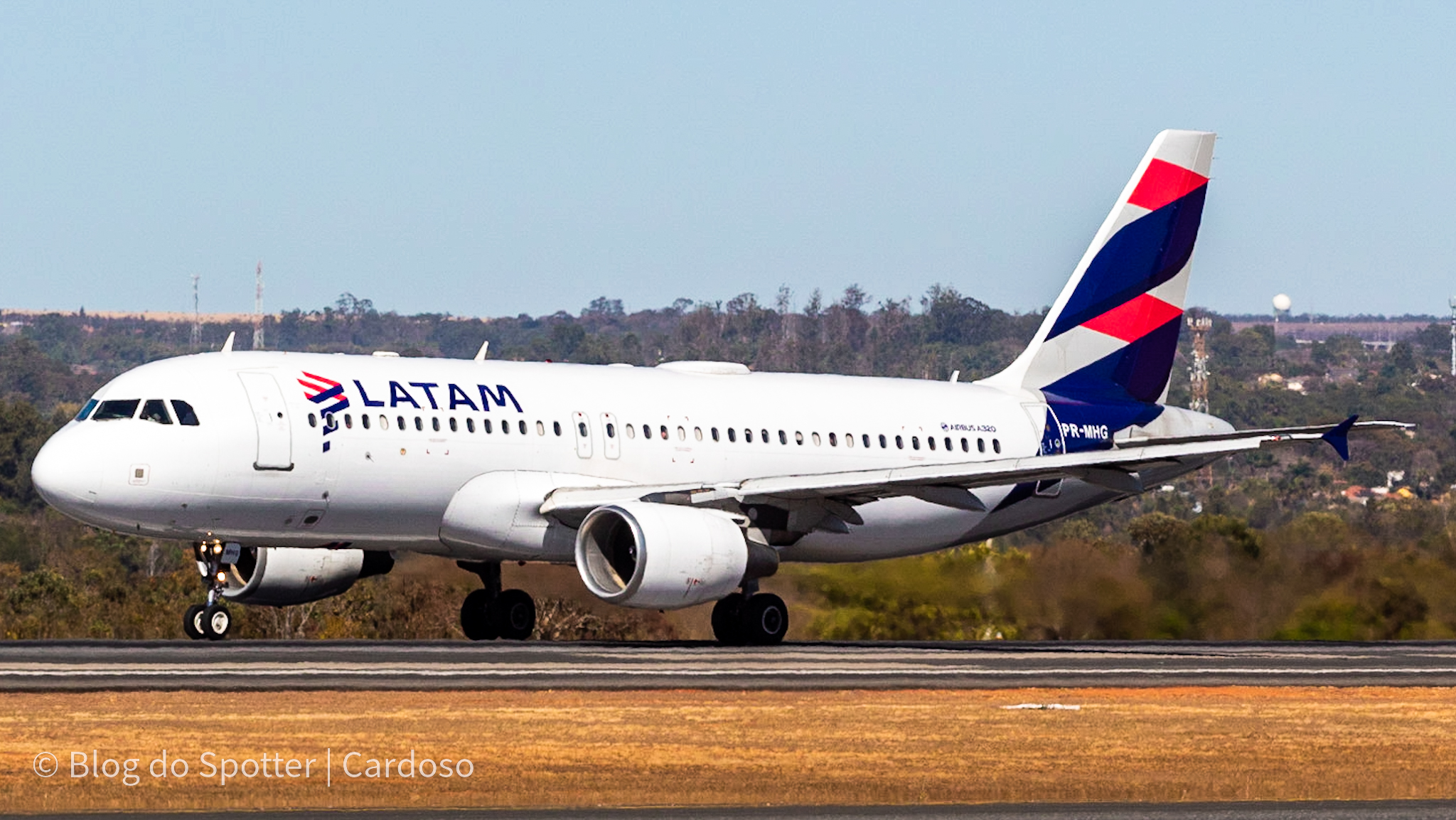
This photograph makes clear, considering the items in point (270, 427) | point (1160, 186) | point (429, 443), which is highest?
point (1160, 186)

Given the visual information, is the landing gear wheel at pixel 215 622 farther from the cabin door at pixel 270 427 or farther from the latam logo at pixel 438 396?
the latam logo at pixel 438 396

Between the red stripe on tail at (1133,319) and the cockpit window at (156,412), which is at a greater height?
the red stripe on tail at (1133,319)

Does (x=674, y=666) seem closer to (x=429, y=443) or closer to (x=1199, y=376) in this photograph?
(x=429, y=443)

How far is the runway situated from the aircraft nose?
5.89 feet

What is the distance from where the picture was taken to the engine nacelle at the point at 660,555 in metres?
29.2

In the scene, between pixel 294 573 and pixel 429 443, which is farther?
pixel 294 573

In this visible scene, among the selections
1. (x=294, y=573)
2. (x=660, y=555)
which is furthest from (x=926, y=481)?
Answer: (x=294, y=573)

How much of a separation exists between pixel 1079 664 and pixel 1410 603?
1241 cm

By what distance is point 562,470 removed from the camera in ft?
105

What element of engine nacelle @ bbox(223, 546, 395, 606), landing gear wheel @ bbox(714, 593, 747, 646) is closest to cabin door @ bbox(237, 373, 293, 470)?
engine nacelle @ bbox(223, 546, 395, 606)

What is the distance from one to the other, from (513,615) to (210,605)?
18.2ft

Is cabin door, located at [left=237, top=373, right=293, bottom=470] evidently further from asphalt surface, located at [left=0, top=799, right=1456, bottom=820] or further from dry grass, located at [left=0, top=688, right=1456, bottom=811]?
asphalt surface, located at [left=0, top=799, right=1456, bottom=820]

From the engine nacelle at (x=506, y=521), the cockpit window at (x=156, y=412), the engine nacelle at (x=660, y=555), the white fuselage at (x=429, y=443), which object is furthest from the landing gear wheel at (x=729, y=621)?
the cockpit window at (x=156, y=412)

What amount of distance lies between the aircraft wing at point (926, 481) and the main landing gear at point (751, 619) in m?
1.43
